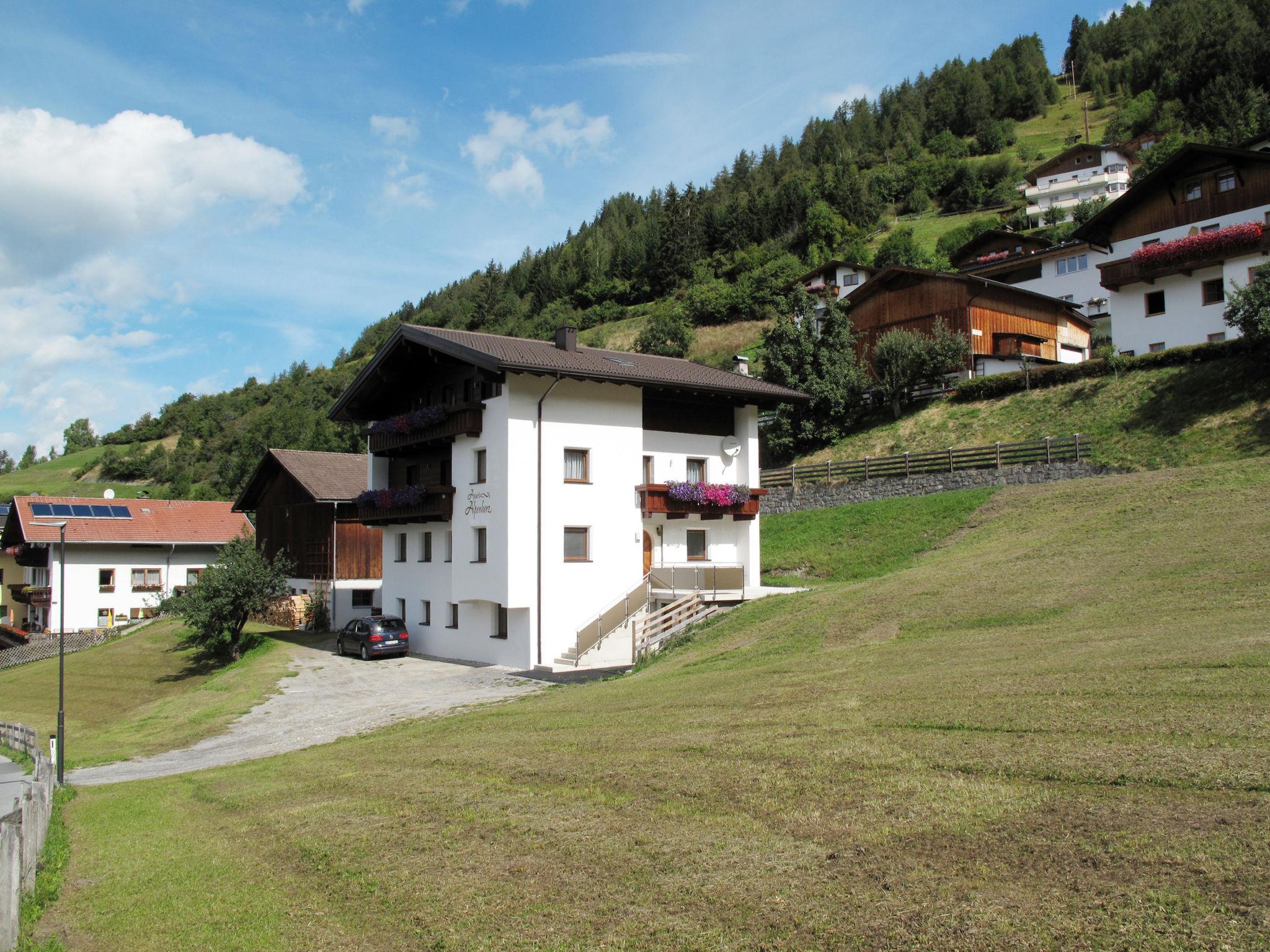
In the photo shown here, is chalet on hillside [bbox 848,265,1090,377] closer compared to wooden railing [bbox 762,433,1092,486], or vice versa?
wooden railing [bbox 762,433,1092,486]

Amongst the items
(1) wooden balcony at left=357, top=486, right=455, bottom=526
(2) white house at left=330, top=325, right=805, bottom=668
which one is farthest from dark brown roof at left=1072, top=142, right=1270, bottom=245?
(1) wooden balcony at left=357, top=486, right=455, bottom=526

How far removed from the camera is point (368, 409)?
38.8 m

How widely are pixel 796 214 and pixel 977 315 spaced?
246 ft

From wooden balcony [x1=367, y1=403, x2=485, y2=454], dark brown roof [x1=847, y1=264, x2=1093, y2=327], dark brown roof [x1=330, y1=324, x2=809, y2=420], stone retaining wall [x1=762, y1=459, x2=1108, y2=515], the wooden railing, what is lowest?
stone retaining wall [x1=762, y1=459, x2=1108, y2=515]

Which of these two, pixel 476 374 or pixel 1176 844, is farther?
pixel 476 374

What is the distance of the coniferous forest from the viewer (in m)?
105

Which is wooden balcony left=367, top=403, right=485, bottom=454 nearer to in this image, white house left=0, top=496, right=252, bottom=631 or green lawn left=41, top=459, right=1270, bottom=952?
green lawn left=41, top=459, right=1270, bottom=952

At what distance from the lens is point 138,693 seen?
108ft

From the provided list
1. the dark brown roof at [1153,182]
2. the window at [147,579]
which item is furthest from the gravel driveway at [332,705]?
the dark brown roof at [1153,182]

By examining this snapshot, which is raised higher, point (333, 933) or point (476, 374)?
point (476, 374)

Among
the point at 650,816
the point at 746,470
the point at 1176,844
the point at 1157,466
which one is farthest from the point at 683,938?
the point at 1157,466

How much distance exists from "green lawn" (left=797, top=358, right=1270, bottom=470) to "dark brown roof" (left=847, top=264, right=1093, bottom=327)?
918cm

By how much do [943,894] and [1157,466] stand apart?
2959 cm

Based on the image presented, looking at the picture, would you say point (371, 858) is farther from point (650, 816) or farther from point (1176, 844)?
point (1176, 844)
